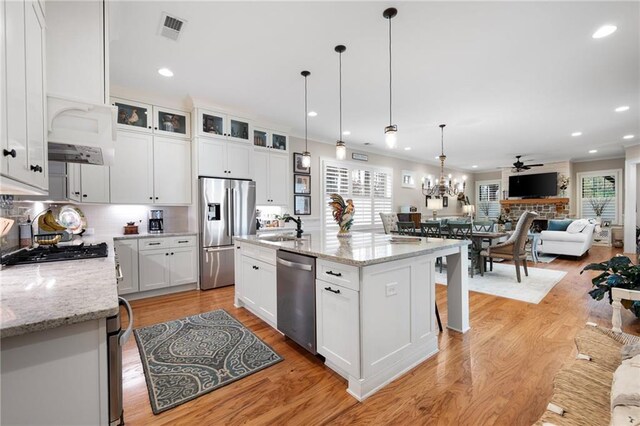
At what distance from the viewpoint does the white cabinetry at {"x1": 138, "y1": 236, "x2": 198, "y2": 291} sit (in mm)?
3875

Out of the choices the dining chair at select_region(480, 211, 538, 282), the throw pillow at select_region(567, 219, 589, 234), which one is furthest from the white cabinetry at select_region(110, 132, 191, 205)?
the throw pillow at select_region(567, 219, 589, 234)

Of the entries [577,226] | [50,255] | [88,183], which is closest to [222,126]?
[88,183]

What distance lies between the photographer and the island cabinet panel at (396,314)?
1855 millimetres

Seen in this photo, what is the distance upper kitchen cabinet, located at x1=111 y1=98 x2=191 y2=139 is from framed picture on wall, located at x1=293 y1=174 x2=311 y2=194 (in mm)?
2199

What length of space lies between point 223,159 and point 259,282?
238 centimetres

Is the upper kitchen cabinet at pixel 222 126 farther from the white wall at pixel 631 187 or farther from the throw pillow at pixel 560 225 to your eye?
the white wall at pixel 631 187

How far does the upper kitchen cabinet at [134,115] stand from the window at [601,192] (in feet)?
40.7

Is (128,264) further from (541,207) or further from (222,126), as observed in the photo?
(541,207)

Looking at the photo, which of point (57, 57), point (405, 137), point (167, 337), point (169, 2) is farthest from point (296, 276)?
point (405, 137)

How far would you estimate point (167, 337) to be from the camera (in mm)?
2689

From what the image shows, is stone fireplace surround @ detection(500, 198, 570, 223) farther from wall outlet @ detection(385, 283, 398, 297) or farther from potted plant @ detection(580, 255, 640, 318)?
wall outlet @ detection(385, 283, 398, 297)

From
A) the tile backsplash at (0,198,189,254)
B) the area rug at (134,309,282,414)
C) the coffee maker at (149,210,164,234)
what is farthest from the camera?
the coffee maker at (149,210,164,234)

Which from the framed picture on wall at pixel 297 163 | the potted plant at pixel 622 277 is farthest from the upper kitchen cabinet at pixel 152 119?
the potted plant at pixel 622 277

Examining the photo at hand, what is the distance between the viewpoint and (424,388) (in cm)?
195
